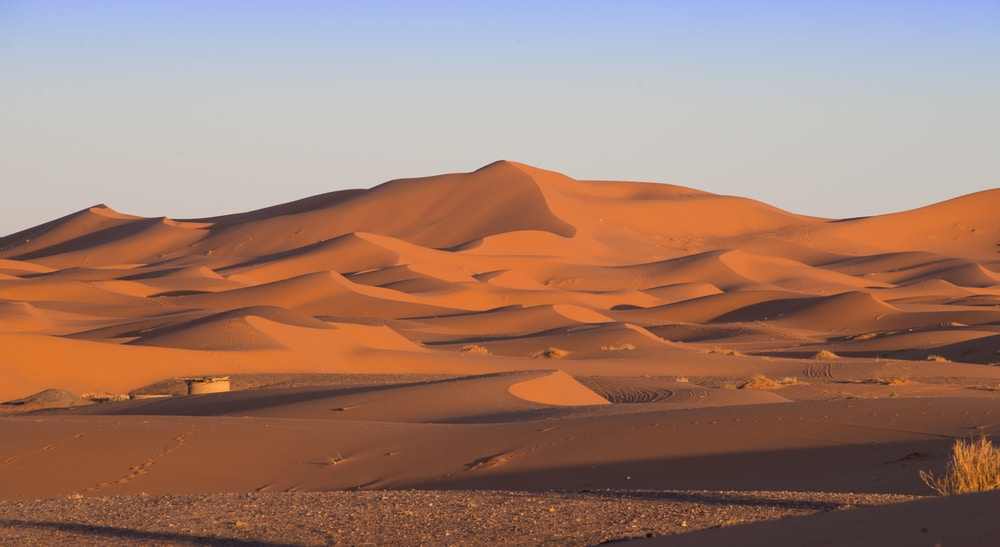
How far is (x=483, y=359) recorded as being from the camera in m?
32.9

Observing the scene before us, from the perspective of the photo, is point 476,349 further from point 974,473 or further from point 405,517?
point 974,473

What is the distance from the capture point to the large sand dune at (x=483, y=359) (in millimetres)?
13406

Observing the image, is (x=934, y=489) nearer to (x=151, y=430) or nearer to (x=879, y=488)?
(x=879, y=488)

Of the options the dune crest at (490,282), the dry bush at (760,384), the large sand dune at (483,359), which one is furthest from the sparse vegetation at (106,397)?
the dry bush at (760,384)

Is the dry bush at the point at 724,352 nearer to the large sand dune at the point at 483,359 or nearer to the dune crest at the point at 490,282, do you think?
the large sand dune at the point at 483,359

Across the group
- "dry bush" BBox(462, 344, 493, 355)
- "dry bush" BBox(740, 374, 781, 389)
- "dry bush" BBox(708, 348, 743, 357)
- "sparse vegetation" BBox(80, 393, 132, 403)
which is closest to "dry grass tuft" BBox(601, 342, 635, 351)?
"dry bush" BBox(708, 348, 743, 357)

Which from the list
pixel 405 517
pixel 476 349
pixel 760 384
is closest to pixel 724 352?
pixel 476 349

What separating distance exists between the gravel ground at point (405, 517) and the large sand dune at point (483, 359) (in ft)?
7.58

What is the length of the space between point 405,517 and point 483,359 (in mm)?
24117

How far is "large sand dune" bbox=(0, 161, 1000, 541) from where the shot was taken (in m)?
13.4

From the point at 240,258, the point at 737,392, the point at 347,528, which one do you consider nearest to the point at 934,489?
the point at 347,528

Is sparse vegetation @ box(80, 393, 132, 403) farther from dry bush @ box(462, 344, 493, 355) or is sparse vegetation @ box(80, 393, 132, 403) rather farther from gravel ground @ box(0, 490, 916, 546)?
gravel ground @ box(0, 490, 916, 546)

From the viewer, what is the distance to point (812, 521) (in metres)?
6.37

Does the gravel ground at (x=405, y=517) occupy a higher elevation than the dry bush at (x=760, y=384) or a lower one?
higher
